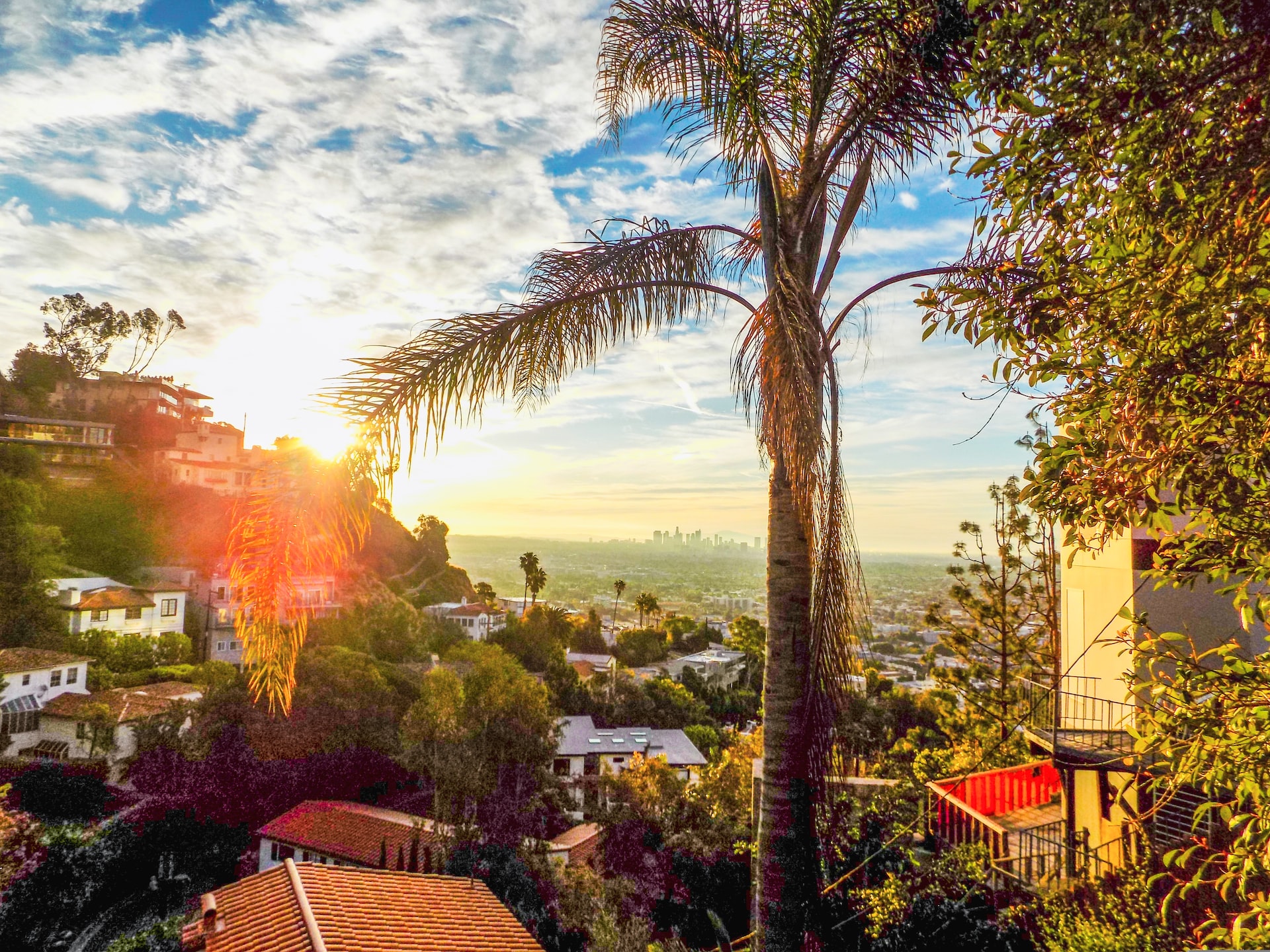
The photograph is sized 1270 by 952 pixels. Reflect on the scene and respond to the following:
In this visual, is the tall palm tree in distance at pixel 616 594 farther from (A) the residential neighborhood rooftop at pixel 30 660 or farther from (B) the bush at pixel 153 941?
(B) the bush at pixel 153 941

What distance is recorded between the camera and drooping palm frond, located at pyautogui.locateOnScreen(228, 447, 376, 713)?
261cm

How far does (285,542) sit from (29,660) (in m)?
30.7

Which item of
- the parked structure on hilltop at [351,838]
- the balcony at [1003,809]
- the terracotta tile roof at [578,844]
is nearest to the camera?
the balcony at [1003,809]

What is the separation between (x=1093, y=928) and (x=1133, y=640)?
3.06 metres

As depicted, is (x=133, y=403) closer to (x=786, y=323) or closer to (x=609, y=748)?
(x=609, y=748)

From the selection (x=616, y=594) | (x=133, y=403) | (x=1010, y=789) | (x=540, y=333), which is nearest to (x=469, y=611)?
(x=616, y=594)

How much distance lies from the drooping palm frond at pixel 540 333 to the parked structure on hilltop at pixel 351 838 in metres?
15.1

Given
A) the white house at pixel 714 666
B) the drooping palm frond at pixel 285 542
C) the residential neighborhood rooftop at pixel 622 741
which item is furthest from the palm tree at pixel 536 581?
the drooping palm frond at pixel 285 542

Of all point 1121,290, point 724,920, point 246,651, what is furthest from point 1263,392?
point 724,920

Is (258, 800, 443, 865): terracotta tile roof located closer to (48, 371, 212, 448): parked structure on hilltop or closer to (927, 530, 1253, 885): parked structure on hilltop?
(927, 530, 1253, 885): parked structure on hilltop

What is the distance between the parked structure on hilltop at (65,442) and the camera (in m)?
33.6

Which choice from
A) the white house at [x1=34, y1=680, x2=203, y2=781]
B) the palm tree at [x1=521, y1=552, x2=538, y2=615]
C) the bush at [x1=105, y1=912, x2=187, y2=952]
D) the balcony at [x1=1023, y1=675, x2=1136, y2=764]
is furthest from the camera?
the palm tree at [x1=521, y1=552, x2=538, y2=615]

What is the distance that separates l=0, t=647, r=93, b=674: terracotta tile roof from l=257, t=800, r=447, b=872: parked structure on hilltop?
40.4 feet

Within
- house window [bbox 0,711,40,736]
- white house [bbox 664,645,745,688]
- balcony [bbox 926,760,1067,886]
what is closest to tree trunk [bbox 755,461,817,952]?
balcony [bbox 926,760,1067,886]
